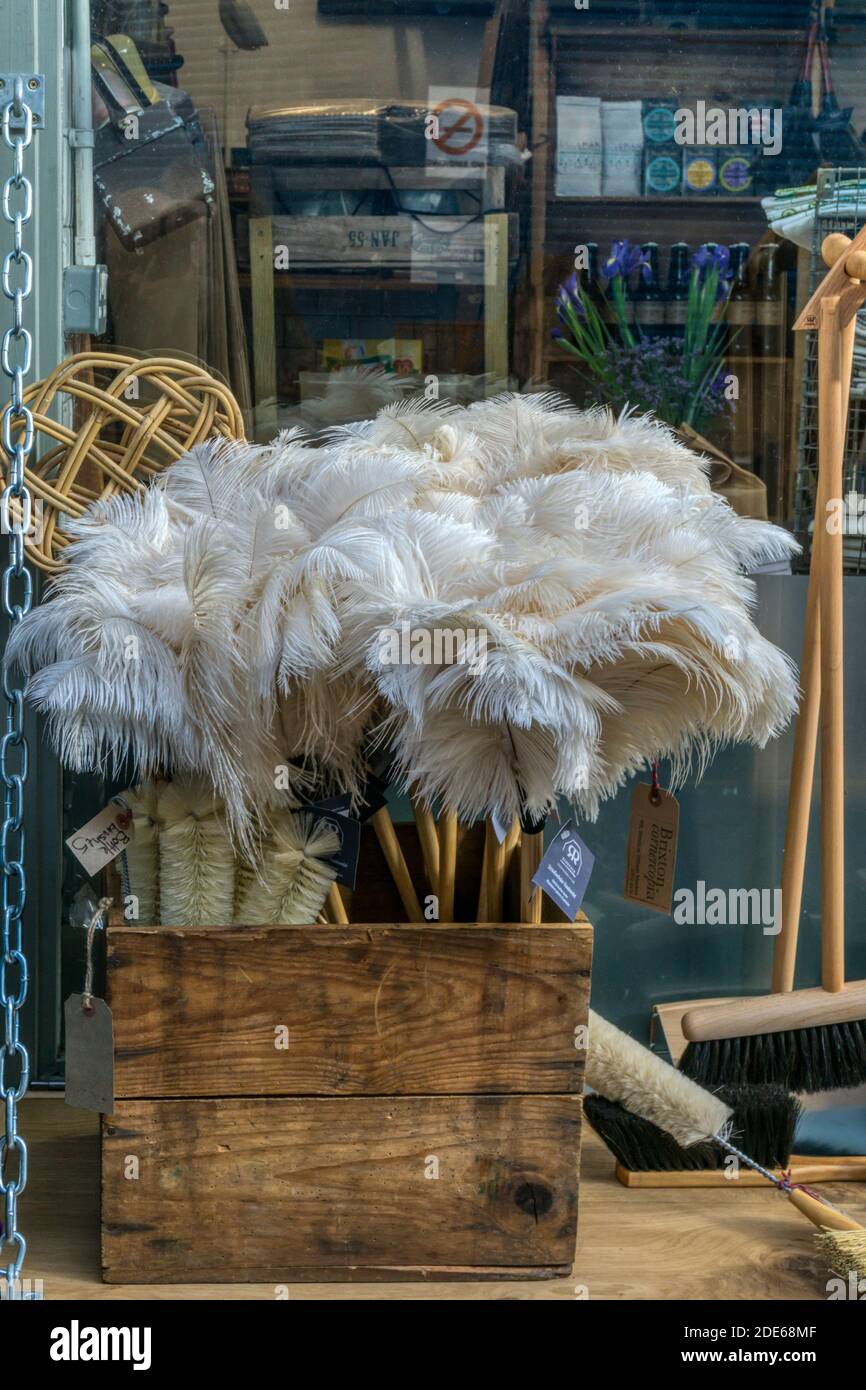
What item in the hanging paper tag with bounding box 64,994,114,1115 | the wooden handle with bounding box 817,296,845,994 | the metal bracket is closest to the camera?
the hanging paper tag with bounding box 64,994,114,1115

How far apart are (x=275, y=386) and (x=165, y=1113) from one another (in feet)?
3.43

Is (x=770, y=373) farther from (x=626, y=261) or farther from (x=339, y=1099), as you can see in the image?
(x=339, y=1099)

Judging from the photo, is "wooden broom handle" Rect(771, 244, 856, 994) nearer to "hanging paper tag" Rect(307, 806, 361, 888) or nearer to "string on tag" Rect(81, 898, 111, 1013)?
"hanging paper tag" Rect(307, 806, 361, 888)

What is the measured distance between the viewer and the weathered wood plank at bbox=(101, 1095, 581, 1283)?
1370 millimetres

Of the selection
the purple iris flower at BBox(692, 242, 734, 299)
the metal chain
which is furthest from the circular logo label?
the metal chain

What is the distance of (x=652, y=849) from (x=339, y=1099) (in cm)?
45

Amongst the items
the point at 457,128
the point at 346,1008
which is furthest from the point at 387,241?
the point at 346,1008

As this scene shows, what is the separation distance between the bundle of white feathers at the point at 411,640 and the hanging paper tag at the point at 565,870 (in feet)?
0.16

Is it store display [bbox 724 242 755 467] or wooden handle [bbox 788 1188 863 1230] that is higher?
store display [bbox 724 242 755 467]

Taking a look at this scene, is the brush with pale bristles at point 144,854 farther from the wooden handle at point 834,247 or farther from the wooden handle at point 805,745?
the wooden handle at point 834,247

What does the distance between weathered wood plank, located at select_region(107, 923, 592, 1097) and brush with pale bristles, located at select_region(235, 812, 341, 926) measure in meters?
0.03

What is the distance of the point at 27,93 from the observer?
4.97 feet

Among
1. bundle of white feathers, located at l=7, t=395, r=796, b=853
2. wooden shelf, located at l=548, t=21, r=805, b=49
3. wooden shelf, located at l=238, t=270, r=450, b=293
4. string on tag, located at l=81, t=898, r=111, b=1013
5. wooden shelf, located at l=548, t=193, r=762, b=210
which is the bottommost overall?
string on tag, located at l=81, t=898, r=111, b=1013
